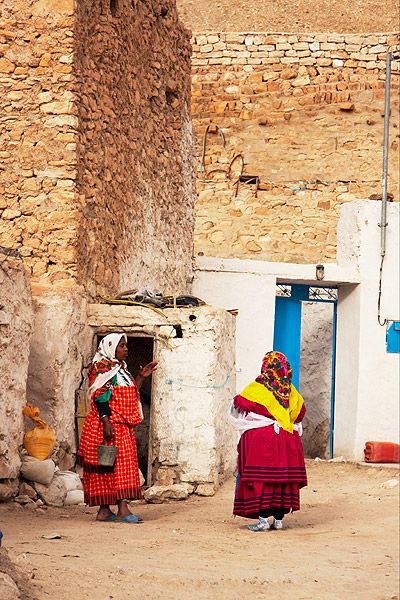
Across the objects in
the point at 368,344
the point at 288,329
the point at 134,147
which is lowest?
the point at 368,344

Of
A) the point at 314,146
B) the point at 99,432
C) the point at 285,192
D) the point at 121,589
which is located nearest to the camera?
the point at 121,589

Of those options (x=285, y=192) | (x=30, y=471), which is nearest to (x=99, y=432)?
(x=30, y=471)

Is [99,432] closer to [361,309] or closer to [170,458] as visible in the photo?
[170,458]

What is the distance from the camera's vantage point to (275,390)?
8141 mm

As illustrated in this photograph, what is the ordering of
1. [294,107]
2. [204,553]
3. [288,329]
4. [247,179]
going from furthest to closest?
1. [294,107]
2. [247,179]
3. [288,329]
4. [204,553]

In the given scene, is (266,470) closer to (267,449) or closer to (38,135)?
(267,449)

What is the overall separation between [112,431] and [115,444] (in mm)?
106

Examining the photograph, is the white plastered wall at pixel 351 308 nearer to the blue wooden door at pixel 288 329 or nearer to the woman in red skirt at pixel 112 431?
the blue wooden door at pixel 288 329

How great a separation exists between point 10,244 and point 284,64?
1340 cm

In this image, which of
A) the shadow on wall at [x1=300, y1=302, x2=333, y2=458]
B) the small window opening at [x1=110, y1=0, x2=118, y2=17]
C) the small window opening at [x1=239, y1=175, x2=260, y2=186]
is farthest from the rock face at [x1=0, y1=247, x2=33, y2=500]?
the small window opening at [x1=239, y1=175, x2=260, y2=186]

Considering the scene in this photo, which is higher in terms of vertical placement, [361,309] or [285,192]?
[285,192]

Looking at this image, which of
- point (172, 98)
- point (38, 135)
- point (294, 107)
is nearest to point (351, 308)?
point (172, 98)

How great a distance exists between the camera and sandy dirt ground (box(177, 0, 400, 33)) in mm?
31672

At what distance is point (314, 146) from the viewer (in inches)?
850
